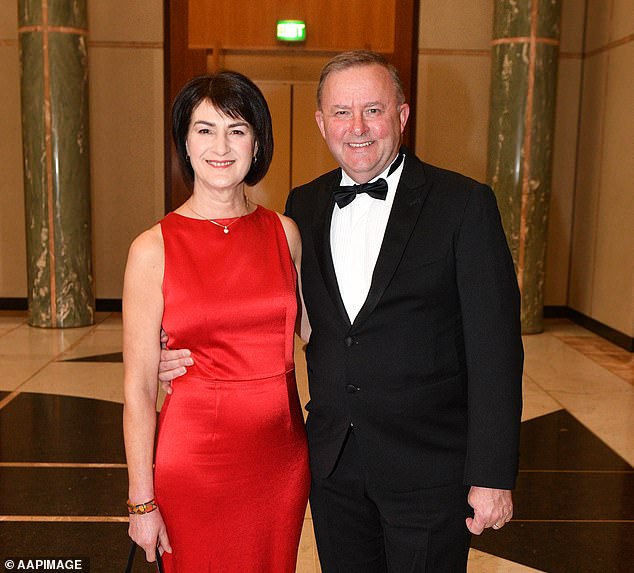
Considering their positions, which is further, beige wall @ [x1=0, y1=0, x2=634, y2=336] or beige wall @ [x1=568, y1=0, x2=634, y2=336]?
beige wall @ [x1=0, y1=0, x2=634, y2=336]

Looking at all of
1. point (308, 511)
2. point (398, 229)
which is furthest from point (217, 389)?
point (308, 511)

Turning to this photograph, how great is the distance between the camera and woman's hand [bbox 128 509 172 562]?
204 cm

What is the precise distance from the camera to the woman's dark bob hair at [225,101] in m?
2.08

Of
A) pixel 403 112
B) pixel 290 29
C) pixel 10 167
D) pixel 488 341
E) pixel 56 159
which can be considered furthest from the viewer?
pixel 10 167

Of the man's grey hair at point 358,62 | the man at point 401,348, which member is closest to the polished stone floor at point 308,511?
the man at point 401,348

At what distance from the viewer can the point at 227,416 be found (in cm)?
209

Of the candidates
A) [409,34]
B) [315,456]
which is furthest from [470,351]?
[409,34]

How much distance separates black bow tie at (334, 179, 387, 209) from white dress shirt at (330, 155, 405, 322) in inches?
1.5

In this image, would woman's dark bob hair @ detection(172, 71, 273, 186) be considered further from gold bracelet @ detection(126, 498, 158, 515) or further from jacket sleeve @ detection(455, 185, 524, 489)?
gold bracelet @ detection(126, 498, 158, 515)

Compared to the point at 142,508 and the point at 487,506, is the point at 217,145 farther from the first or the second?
the point at 487,506

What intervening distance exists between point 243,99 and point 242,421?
85cm

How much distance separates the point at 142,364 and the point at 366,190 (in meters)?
0.73

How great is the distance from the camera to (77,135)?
7.73 metres

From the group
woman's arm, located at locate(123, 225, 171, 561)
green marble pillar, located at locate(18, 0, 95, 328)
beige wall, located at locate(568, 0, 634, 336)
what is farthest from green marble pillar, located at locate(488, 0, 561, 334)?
woman's arm, located at locate(123, 225, 171, 561)
